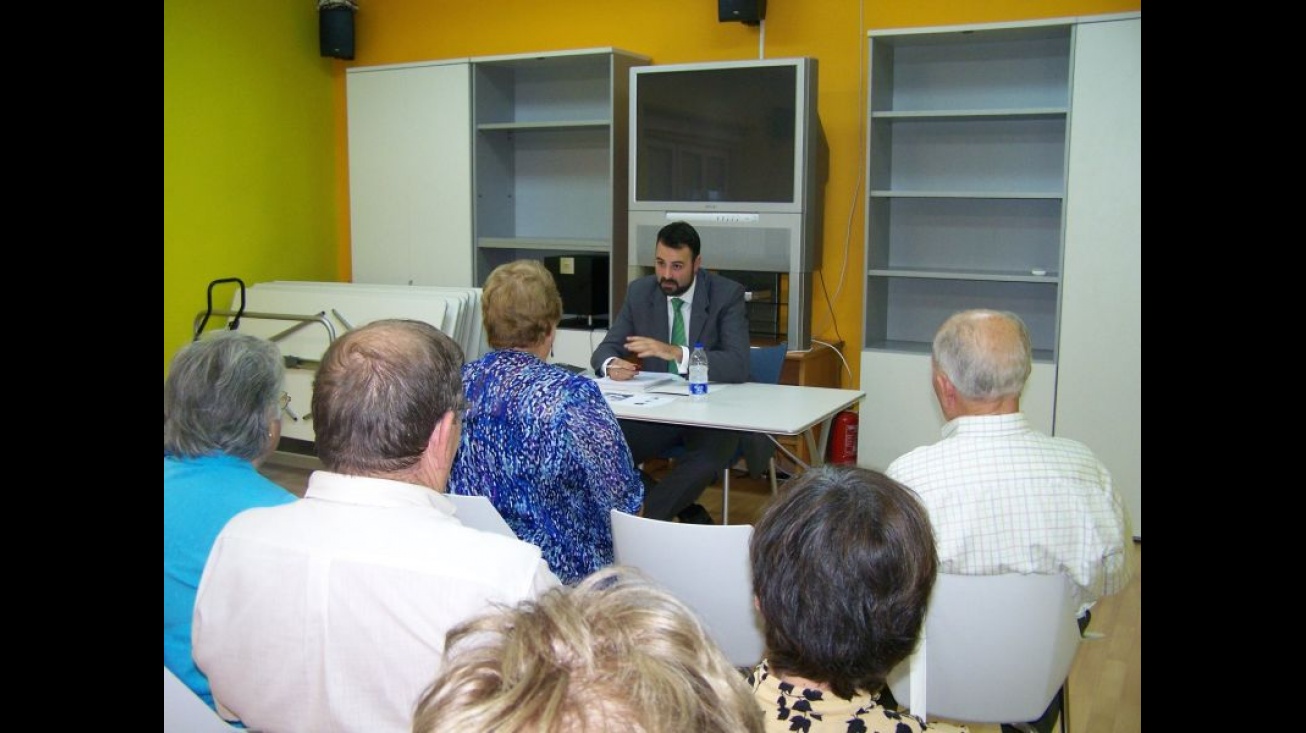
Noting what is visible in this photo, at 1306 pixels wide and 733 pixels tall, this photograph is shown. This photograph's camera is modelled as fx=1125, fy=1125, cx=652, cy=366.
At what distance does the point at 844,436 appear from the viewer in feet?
18.6

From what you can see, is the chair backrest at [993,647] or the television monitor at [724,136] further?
the television monitor at [724,136]

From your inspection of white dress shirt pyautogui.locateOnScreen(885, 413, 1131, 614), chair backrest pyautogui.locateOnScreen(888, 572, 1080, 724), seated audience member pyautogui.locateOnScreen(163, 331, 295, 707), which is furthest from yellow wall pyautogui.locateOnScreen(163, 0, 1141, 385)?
chair backrest pyautogui.locateOnScreen(888, 572, 1080, 724)

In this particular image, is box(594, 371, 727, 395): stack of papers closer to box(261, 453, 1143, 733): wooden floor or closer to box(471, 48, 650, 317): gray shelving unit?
box(261, 453, 1143, 733): wooden floor

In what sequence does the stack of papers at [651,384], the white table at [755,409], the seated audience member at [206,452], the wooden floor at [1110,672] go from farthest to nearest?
the stack of papers at [651,384]
the white table at [755,409]
the wooden floor at [1110,672]
the seated audience member at [206,452]

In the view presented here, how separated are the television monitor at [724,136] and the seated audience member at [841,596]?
4080 mm

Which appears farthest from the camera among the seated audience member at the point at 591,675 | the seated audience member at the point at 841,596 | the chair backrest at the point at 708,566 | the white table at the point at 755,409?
the white table at the point at 755,409

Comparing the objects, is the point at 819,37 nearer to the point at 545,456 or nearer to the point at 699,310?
the point at 699,310

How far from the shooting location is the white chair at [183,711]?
5.43 ft

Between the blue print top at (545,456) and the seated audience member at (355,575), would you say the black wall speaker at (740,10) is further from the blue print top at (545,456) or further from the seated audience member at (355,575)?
the seated audience member at (355,575)

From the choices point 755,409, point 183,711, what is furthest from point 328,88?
point 183,711

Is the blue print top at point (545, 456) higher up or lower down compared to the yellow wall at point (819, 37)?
lower down

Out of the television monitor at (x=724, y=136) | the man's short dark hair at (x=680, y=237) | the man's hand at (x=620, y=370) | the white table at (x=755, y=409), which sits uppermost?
the television monitor at (x=724, y=136)

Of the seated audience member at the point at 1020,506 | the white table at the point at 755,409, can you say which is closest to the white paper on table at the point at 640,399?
the white table at the point at 755,409
